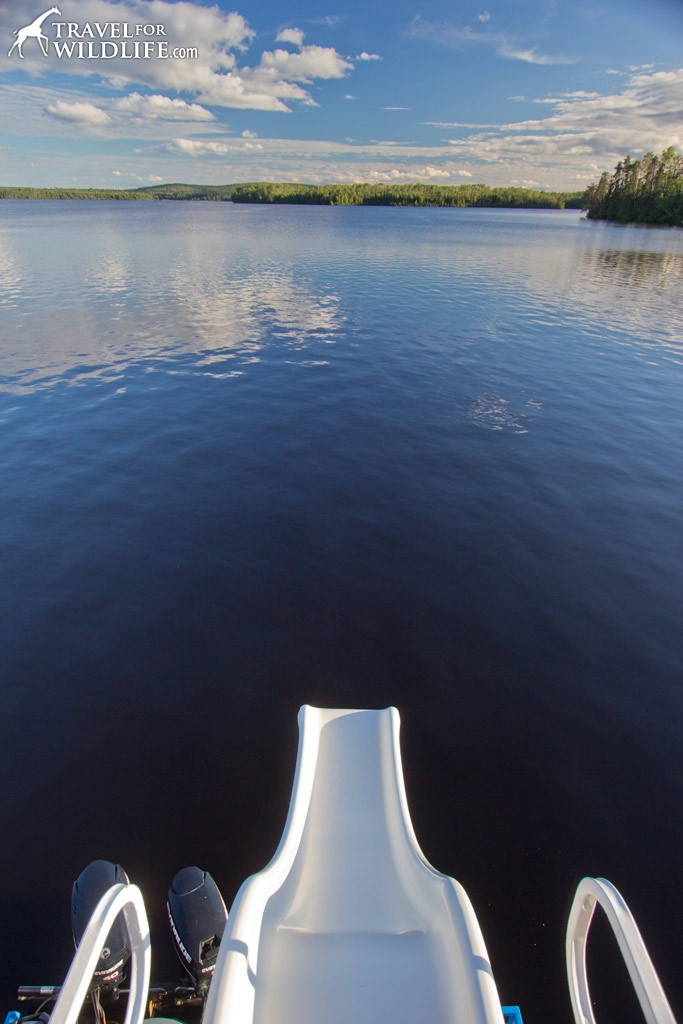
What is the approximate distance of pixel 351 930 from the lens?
4.27 m

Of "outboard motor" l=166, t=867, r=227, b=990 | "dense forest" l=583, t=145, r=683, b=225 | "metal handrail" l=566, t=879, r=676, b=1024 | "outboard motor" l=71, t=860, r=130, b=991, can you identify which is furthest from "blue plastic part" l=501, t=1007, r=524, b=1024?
"dense forest" l=583, t=145, r=683, b=225

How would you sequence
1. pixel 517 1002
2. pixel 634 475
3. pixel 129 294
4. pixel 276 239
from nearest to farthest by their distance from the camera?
pixel 517 1002 → pixel 634 475 → pixel 129 294 → pixel 276 239

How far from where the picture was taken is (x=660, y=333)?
35281 millimetres

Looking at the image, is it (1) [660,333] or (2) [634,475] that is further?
(1) [660,333]

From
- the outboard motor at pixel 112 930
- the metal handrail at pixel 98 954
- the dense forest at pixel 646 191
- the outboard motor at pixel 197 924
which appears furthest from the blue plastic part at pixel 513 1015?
the dense forest at pixel 646 191

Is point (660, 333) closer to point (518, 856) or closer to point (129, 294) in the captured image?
point (518, 856)

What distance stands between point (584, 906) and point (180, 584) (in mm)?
10584

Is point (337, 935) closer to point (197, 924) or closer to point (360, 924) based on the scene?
point (360, 924)

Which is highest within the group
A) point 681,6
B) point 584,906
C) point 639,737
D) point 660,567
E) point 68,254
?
point 681,6

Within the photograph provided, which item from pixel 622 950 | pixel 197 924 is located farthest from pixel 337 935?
pixel 197 924

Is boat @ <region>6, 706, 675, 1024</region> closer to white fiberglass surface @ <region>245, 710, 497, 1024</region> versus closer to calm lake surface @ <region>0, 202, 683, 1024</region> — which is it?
white fiberglass surface @ <region>245, 710, 497, 1024</region>

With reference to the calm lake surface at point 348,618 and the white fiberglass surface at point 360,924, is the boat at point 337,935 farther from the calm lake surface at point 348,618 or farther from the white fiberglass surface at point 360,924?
the calm lake surface at point 348,618

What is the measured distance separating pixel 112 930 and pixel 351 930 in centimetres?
335


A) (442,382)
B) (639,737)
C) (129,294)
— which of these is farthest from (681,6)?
(129,294)
